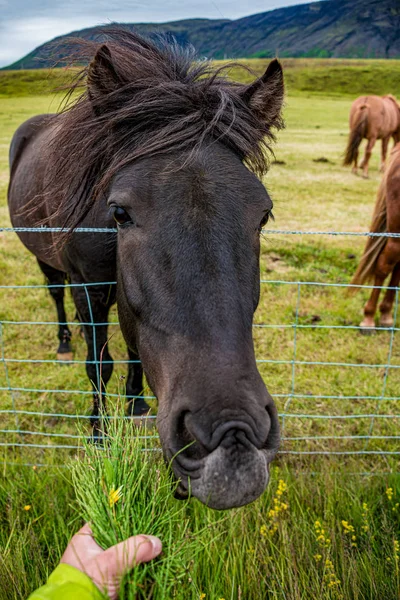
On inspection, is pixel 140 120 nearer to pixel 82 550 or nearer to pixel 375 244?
pixel 82 550

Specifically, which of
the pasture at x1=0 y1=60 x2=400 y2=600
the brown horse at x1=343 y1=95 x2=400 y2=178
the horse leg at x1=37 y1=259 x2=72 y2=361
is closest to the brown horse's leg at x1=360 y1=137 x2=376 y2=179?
the brown horse at x1=343 y1=95 x2=400 y2=178

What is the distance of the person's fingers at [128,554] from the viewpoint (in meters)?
1.13

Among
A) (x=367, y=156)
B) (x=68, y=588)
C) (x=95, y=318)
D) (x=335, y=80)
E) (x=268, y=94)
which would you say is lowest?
(x=95, y=318)

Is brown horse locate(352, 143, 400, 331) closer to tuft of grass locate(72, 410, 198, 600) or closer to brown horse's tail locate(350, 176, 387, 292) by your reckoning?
brown horse's tail locate(350, 176, 387, 292)

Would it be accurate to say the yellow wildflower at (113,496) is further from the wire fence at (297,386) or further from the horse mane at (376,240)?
the horse mane at (376,240)

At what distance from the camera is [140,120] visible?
6.91ft

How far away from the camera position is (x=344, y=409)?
161 inches

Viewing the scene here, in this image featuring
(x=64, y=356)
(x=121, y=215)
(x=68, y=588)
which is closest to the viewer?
(x=68, y=588)

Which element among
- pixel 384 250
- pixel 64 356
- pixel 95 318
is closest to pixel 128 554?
pixel 95 318

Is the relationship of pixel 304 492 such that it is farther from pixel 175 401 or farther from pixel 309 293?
pixel 309 293

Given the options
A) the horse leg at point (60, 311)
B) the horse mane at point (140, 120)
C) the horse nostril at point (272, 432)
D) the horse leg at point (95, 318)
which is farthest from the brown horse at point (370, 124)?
the horse nostril at point (272, 432)

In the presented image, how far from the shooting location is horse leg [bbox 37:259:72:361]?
15.9 feet

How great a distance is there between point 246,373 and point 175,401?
258 mm

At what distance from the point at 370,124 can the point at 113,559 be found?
1666cm
